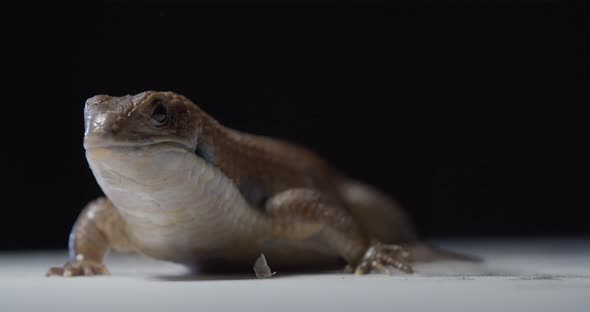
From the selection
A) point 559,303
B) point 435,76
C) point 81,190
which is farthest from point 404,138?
point 559,303

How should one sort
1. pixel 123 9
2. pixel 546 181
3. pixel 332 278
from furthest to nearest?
pixel 546 181 → pixel 123 9 → pixel 332 278

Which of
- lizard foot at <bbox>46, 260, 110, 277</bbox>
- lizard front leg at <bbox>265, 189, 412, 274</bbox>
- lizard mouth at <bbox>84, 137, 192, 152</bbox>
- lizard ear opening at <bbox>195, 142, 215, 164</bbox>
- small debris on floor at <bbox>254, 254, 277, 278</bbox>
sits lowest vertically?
lizard foot at <bbox>46, 260, 110, 277</bbox>

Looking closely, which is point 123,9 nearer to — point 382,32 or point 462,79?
point 382,32

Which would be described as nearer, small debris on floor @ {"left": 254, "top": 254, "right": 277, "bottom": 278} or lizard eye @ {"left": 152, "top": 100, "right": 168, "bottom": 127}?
lizard eye @ {"left": 152, "top": 100, "right": 168, "bottom": 127}

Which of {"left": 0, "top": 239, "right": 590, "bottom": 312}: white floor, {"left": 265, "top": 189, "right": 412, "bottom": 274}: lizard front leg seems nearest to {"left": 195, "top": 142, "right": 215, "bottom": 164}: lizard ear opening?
{"left": 265, "top": 189, "right": 412, "bottom": 274}: lizard front leg

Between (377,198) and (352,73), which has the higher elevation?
(352,73)

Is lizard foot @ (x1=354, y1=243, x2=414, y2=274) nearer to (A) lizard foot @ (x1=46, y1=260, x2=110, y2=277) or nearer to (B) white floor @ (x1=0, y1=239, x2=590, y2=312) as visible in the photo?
(B) white floor @ (x1=0, y1=239, x2=590, y2=312)

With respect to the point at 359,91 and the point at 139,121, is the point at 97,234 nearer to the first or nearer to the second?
the point at 139,121
